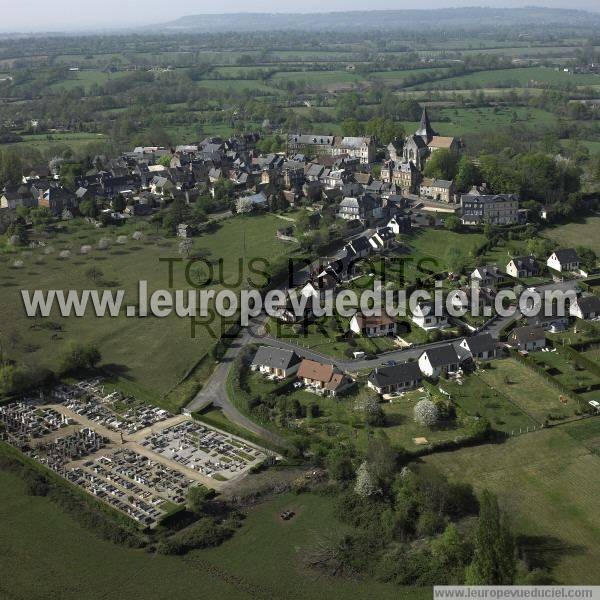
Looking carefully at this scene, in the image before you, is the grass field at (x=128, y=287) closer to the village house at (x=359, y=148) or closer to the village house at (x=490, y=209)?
the village house at (x=490, y=209)

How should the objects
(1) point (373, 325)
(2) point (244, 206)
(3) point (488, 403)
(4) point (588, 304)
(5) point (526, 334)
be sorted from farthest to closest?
(2) point (244, 206) < (4) point (588, 304) < (1) point (373, 325) < (5) point (526, 334) < (3) point (488, 403)

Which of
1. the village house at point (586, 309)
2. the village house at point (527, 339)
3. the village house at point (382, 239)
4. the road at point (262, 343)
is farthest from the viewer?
the village house at point (382, 239)

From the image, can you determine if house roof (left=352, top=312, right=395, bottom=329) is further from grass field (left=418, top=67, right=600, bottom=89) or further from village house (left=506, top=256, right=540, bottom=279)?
grass field (left=418, top=67, right=600, bottom=89)

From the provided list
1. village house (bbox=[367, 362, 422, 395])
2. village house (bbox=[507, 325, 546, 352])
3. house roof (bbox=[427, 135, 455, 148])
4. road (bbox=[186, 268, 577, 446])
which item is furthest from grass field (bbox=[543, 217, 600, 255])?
village house (bbox=[367, 362, 422, 395])

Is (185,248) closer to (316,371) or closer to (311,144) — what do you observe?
(316,371)

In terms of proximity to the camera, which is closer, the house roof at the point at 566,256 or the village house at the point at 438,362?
the village house at the point at 438,362

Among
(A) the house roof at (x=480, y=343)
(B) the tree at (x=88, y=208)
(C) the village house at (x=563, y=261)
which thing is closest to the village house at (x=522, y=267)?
(C) the village house at (x=563, y=261)

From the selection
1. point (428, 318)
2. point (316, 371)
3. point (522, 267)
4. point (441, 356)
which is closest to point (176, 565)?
point (316, 371)
